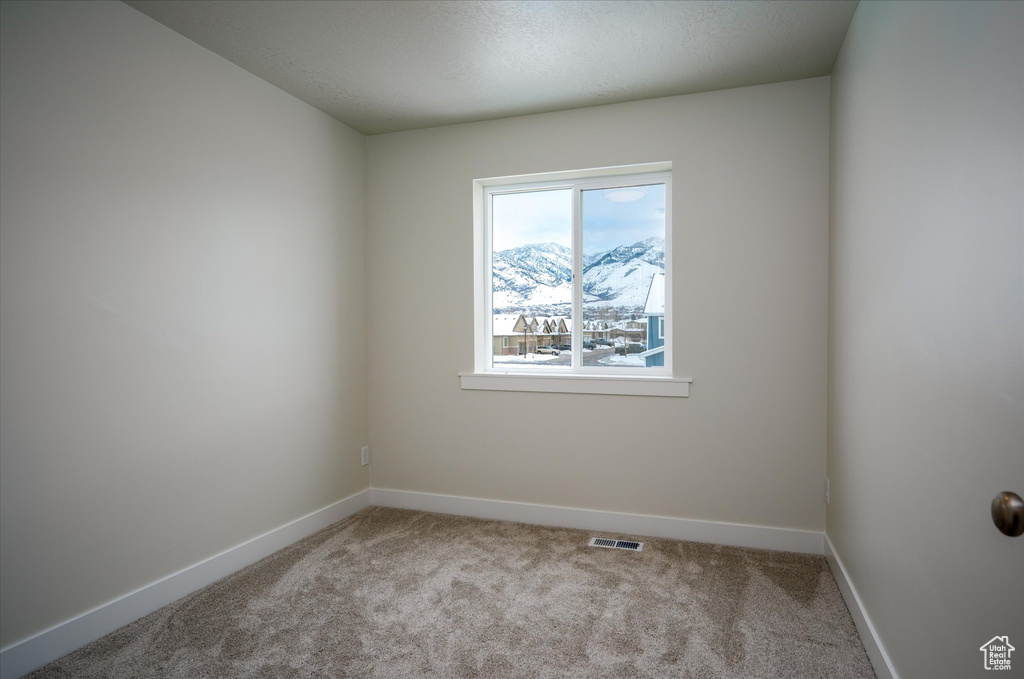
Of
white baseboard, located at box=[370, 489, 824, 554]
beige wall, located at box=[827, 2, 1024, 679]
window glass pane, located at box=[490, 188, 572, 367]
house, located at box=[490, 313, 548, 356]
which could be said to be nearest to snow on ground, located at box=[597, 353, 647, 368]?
window glass pane, located at box=[490, 188, 572, 367]

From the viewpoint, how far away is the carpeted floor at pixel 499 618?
2008 mm

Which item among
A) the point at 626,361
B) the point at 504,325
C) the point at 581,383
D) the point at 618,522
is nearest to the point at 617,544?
the point at 618,522

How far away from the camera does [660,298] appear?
134 inches

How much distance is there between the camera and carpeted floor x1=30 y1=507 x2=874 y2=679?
2008 mm

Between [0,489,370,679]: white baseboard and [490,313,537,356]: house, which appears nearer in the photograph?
[0,489,370,679]: white baseboard

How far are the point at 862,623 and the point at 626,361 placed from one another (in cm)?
176

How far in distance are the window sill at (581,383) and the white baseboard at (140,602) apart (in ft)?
4.20

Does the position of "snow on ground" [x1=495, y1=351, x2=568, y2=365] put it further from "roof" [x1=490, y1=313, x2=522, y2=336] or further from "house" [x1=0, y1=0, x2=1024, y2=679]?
"roof" [x1=490, y1=313, x2=522, y2=336]

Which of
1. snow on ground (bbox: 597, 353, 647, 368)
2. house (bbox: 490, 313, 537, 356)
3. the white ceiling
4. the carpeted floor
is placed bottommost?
the carpeted floor

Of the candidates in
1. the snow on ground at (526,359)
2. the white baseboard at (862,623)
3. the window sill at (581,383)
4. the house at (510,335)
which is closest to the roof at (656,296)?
the window sill at (581,383)

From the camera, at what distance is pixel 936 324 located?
4.75 feet

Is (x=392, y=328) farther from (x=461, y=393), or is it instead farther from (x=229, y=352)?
(x=229, y=352)

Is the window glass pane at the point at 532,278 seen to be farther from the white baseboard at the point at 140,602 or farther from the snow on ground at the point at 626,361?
the white baseboard at the point at 140,602

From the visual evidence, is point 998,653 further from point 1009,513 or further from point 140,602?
point 140,602
